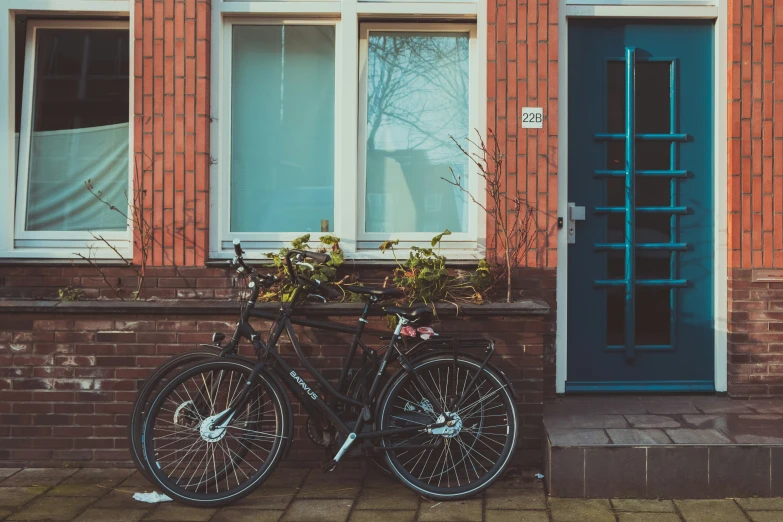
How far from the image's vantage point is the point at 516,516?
445 cm

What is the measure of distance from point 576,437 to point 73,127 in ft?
12.7

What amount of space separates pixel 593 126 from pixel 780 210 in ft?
4.36

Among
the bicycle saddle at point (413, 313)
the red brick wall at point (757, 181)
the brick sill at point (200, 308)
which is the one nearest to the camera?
the bicycle saddle at point (413, 313)

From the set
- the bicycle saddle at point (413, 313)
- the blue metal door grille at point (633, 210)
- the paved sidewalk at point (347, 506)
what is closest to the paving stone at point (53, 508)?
the paved sidewalk at point (347, 506)

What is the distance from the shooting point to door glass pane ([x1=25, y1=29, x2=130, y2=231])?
5949 millimetres

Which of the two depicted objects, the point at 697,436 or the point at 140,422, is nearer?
the point at 140,422

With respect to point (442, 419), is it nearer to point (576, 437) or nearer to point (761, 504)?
point (576, 437)

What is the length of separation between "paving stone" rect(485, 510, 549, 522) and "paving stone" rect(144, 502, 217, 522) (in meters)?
1.44

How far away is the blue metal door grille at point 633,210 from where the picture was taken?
594 cm

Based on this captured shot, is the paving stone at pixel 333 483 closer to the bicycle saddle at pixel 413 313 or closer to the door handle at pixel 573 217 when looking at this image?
the bicycle saddle at pixel 413 313

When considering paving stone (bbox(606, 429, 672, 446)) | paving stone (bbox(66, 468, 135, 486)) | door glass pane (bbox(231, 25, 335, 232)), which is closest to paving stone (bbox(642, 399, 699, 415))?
paving stone (bbox(606, 429, 672, 446))

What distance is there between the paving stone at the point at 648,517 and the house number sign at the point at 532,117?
8.18ft

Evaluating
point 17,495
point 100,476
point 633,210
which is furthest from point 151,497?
point 633,210

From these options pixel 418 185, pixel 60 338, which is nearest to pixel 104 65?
pixel 60 338
